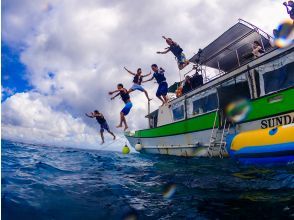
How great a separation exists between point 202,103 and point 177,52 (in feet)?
11.8

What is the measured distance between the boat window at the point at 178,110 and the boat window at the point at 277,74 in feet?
16.4

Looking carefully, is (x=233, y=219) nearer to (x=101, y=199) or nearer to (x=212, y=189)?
(x=212, y=189)

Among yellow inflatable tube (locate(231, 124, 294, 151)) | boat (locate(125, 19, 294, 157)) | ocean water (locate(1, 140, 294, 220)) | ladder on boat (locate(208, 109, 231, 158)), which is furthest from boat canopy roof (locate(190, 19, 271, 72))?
ocean water (locate(1, 140, 294, 220))

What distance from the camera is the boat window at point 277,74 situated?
7.72 meters

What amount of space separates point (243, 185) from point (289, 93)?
3.82 metres

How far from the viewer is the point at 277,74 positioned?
817 cm

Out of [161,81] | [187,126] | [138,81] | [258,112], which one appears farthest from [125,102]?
[258,112]

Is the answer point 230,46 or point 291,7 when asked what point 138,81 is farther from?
point 291,7

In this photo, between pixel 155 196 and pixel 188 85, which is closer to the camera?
pixel 155 196

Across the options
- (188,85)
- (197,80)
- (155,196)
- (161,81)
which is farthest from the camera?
(188,85)

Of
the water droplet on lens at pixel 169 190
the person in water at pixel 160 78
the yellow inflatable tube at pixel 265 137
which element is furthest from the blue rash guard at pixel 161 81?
the water droplet on lens at pixel 169 190

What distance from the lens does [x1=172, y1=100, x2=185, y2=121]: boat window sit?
1316 centimetres

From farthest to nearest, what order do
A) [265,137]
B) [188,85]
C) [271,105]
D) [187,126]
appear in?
[188,85]
[187,126]
[271,105]
[265,137]

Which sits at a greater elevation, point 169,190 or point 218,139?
point 218,139
